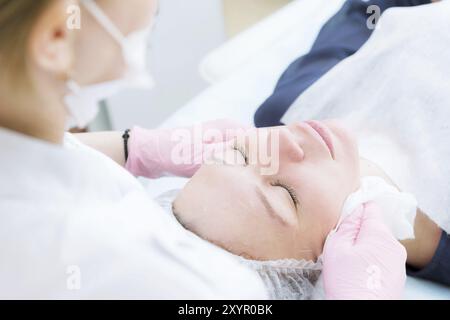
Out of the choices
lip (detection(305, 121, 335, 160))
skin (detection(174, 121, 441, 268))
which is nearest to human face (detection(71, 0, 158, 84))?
skin (detection(174, 121, 441, 268))

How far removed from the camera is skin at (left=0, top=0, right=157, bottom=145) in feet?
1.63

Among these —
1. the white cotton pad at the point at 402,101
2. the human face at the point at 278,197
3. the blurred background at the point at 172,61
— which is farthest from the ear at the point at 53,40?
the blurred background at the point at 172,61

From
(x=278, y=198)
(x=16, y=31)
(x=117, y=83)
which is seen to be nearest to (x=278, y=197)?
(x=278, y=198)

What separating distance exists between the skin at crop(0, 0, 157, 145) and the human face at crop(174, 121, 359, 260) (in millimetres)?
381

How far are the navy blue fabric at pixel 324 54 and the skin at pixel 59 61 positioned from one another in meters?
0.75

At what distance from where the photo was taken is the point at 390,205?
952mm

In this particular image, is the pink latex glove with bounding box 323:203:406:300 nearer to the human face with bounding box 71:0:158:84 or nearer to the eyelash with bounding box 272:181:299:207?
the eyelash with bounding box 272:181:299:207

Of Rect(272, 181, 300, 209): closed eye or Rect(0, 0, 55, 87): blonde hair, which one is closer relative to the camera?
Rect(0, 0, 55, 87): blonde hair

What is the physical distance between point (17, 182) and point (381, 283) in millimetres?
→ 568

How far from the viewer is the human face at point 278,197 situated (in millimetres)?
884

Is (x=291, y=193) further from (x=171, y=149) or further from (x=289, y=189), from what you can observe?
(x=171, y=149)

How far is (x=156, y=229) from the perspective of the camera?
61cm

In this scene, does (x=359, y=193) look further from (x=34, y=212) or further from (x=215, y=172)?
(x=34, y=212)
